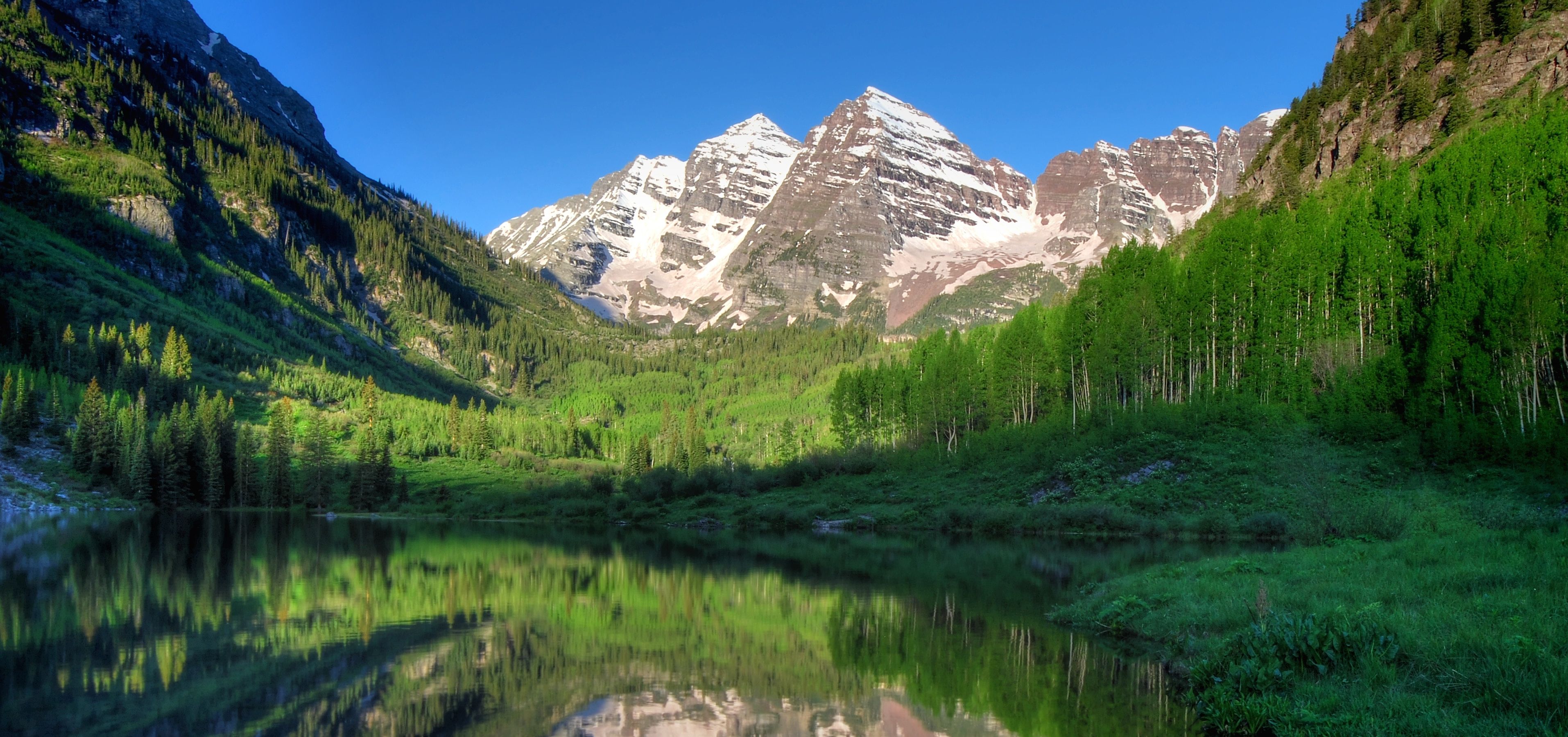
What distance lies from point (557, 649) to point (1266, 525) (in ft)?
161

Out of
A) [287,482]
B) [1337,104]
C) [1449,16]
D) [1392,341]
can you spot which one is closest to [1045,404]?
[1392,341]

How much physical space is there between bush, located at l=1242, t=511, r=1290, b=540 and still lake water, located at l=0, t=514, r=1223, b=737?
382 inches

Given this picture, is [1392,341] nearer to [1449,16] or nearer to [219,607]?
[1449,16]

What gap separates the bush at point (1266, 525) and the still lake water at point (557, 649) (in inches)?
382

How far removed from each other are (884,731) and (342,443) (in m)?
144

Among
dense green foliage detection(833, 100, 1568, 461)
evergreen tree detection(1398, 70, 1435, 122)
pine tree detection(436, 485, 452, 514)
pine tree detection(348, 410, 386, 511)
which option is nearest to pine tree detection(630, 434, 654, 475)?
pine tree detection(436, 485, 452, 514)

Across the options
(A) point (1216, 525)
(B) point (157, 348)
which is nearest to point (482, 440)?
(B) point (157, 348)

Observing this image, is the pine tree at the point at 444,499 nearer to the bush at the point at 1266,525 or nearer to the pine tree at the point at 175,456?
the pine tree at the point at 175,456

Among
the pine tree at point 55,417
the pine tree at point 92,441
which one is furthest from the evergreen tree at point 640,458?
the pine tree at point 55,417

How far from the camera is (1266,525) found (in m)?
55.8

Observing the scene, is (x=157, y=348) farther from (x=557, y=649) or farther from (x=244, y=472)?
(x=557, y=649)

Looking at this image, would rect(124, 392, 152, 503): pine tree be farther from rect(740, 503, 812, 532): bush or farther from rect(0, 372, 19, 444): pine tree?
rect(740, 503, 812, 532): bush

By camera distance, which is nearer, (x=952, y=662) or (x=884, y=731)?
(x=884, y=731)

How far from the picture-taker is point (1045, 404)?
314 feet
